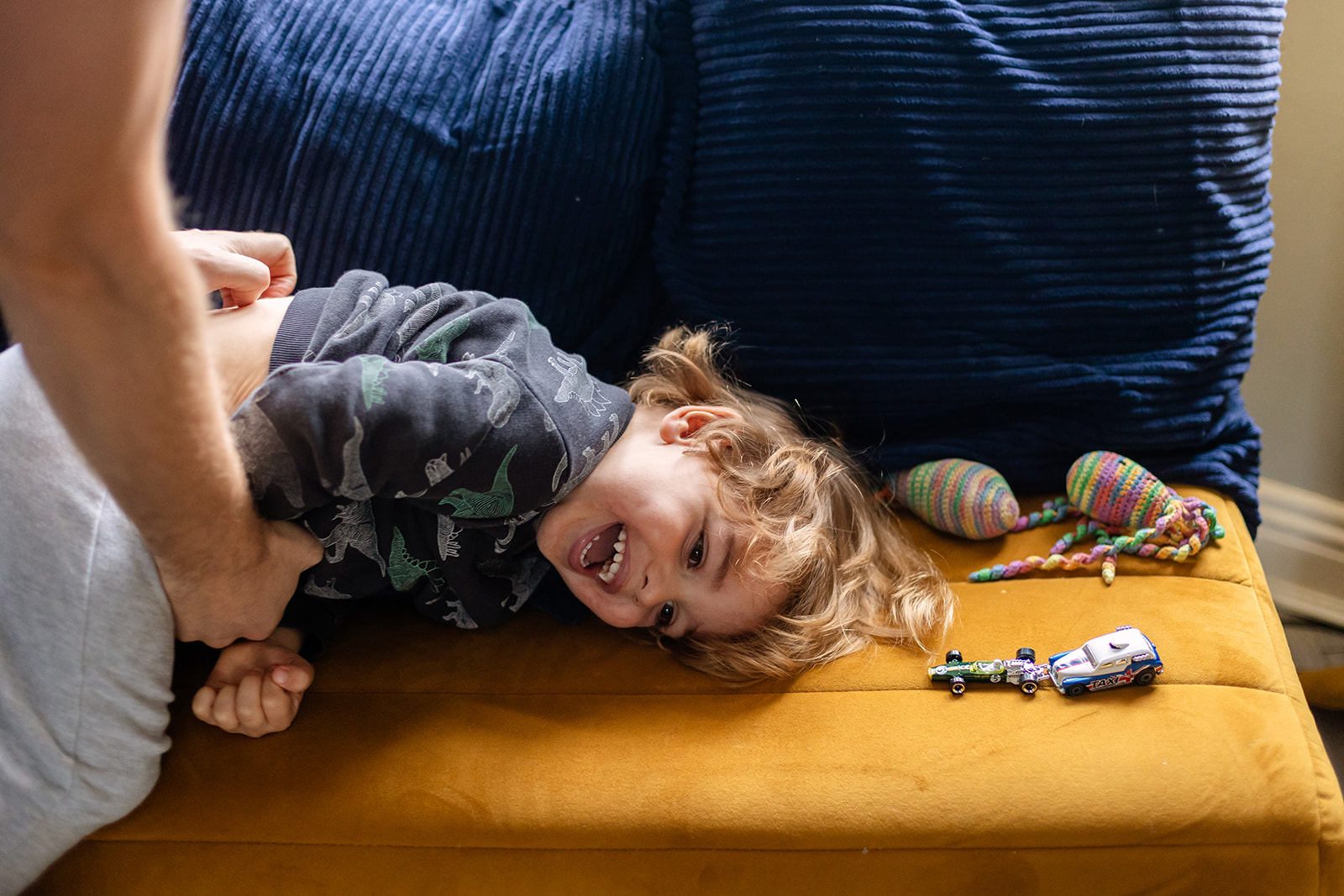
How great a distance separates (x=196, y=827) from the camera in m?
0.89

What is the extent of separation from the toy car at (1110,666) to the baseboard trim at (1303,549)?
866mm

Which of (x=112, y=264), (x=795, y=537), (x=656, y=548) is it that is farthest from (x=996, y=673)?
(x=112, y=264)

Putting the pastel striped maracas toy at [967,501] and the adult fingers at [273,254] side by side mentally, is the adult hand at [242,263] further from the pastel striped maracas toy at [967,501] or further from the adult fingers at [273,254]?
the pastel striped maracas toy at [967,501]

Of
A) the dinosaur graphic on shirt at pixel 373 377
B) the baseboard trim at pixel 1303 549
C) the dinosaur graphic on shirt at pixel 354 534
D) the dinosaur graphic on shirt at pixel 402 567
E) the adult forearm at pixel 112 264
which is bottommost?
the baseboard trim at pixel 1303 549

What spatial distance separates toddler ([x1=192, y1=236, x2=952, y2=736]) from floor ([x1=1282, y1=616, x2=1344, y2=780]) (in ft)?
2.73

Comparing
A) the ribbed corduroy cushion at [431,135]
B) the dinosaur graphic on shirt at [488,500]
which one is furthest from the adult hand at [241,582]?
the ribbed corduroy cushion at [431,135]

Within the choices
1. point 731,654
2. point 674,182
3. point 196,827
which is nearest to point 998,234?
point 674,182

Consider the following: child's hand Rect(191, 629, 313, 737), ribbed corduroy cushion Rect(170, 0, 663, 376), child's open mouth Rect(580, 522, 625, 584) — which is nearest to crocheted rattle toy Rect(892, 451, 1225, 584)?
child's open mouth Rect(580, 522, 625, 584)

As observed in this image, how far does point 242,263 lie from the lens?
0.98 metres

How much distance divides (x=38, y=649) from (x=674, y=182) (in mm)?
877

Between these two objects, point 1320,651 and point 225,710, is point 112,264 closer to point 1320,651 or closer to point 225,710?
point 225,710

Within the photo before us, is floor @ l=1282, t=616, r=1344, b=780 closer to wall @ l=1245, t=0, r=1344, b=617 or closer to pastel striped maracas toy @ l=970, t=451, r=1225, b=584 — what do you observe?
wall @ l=1245, t=0, r=1344, b=617

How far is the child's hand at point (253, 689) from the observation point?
3.03ft

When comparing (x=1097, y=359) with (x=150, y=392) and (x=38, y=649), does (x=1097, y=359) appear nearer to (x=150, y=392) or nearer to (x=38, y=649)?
(x=150, y=392)
